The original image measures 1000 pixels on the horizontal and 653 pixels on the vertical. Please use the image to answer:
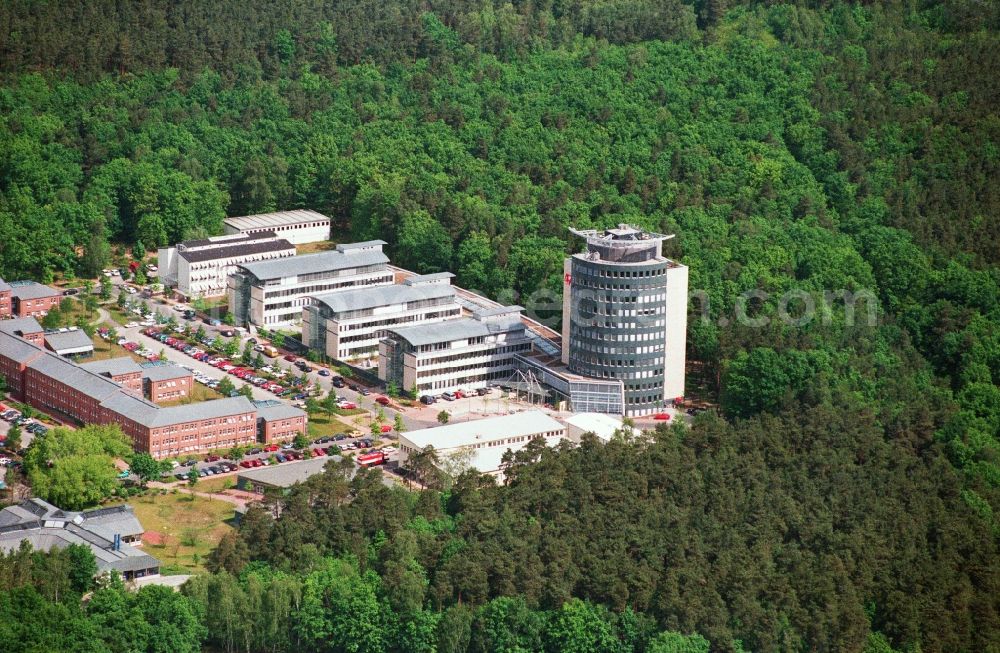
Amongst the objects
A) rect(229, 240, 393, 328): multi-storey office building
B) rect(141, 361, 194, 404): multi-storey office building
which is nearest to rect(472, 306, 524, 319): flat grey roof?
rect(229, 240, 393, 328): multi-storey office building

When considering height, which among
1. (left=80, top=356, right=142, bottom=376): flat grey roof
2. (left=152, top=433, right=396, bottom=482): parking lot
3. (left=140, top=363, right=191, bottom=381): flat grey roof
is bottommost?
(left=152, top=433, right=396, bottom=482): parking lot

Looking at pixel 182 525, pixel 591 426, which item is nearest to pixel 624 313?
pixel 591 426

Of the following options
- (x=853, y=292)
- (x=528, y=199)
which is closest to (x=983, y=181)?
(x=853, y=292)

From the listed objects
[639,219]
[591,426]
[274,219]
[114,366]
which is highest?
[639,219]

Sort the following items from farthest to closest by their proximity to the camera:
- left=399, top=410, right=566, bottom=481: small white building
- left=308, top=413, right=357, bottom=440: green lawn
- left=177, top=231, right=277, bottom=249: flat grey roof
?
left=177, top=231, right=277, bottom=249: flat grey roof < left=308, top=413, right=357, bottom=440: green lawn < left=399, top=410, right=566, bottom=481: small white building

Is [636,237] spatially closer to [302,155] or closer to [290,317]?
[290,317]

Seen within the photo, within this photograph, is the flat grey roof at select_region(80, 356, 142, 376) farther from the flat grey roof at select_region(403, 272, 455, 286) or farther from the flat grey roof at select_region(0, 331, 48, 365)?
the flat grey roof at select_region(403, 272, 455, 286)

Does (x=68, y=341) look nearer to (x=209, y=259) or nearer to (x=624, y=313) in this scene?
(x=209, y=259)
